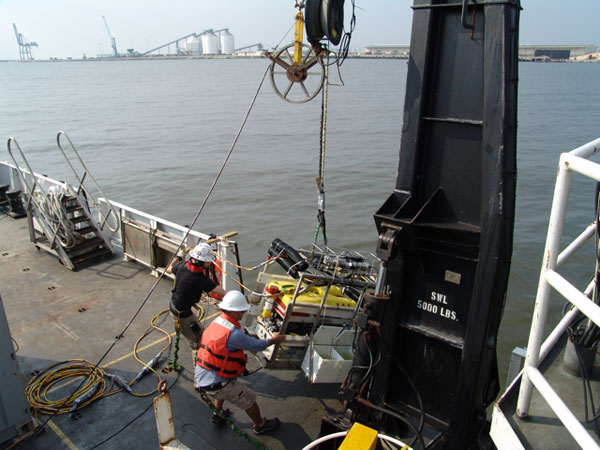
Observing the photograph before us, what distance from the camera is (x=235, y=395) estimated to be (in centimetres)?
478

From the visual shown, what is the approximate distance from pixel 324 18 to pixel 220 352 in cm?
327

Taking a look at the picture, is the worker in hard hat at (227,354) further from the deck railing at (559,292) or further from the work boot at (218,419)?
the deck railing at (559,292)

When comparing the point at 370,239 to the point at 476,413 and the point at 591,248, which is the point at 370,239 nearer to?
the point at 591,248

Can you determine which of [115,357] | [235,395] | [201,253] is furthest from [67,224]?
[235,395]

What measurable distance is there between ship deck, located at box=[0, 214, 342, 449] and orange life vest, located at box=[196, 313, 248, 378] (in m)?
0.75

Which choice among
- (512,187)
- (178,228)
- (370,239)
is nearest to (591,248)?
(370,239)

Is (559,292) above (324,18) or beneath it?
beneath

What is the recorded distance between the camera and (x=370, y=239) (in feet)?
47.6

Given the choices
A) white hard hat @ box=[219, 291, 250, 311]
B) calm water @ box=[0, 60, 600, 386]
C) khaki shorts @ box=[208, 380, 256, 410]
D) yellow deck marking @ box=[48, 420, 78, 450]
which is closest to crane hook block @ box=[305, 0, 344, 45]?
white hard hat @ box=[219, 291, 250, 311]

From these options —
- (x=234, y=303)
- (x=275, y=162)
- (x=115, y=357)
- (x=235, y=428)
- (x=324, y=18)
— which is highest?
(x=324, y=18)

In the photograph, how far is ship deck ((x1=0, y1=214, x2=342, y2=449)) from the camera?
16.1 ft

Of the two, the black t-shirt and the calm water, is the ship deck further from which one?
the calm water

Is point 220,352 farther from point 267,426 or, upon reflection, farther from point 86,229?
point 86,229

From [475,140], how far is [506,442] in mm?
1936
